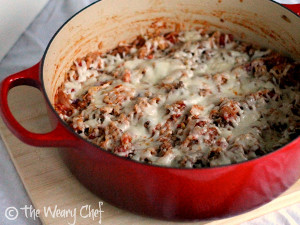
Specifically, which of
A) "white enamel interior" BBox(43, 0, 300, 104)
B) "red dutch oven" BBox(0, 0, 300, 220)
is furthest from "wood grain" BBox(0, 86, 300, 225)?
"white enamel interior" BBox(43, 0, 300, 104)

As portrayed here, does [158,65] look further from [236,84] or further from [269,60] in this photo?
[269,60]

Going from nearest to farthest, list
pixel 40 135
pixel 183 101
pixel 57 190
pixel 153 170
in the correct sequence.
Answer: pixel 153 170, pixel 40 135, pixel 57 190, pixel 183 101

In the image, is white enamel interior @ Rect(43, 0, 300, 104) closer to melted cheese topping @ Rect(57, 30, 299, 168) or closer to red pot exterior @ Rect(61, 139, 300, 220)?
A: melted cheese topping @ Rect(57, 30, 299, 168)

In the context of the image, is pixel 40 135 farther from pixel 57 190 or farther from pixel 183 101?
pixel 183 101
